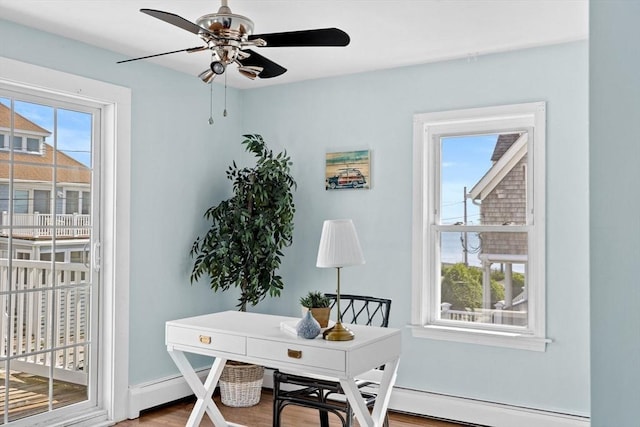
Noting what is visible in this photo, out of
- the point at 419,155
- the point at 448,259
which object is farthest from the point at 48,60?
the point at 448,259

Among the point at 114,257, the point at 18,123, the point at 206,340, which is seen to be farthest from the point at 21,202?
the point at 206,340

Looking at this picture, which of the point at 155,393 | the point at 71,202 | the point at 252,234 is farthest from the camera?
the point at 252,234

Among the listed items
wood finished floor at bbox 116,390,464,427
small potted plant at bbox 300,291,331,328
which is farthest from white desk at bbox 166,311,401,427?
wood finished floor at bbox 116,390,464,427

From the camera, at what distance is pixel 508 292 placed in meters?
3.97

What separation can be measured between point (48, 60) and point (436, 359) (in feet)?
10.6

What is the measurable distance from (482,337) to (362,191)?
54.3 inches

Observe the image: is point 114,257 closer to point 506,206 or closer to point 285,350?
point 285,350

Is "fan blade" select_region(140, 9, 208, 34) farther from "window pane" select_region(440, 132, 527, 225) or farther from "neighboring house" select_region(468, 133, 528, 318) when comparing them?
"neighboring house" select_region(468, 133, 528, 318)

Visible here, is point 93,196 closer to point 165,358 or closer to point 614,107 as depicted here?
point 165,358

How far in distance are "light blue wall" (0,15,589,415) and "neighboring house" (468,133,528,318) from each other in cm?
22

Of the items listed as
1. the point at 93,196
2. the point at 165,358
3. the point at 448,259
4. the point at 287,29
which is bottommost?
the point at 165,358

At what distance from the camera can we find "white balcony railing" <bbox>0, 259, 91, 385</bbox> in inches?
136

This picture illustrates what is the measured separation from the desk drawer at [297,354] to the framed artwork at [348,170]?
180 centimetres

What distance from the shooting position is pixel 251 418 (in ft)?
13.6
